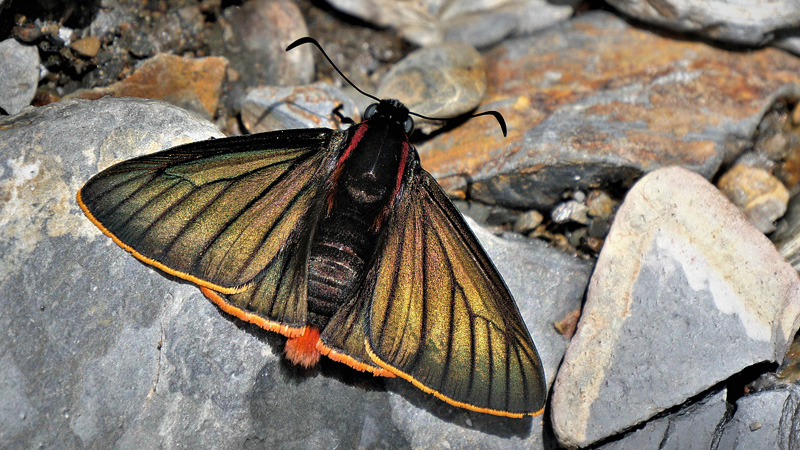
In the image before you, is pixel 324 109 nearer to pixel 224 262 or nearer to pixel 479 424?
pixel 224 262

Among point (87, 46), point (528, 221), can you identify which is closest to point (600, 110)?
point (528, 221)

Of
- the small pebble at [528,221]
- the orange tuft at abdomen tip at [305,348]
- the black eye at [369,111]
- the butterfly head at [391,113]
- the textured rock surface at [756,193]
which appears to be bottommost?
the small pebble at [528,221]

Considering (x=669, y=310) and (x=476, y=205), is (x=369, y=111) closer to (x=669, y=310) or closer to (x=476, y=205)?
(x=476, y=205)

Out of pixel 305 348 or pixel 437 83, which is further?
pixel 437 83

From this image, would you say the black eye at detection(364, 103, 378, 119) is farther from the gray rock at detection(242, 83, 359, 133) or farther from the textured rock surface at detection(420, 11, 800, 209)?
the textured rock surface at detection(420, 11, 800, 209)

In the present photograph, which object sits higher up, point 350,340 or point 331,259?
point 331,259

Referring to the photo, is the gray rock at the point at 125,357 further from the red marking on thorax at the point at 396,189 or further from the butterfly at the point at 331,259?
the red marking on thorax at the point at 396,189

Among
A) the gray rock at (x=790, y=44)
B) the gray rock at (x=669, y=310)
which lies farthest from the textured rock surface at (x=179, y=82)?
the gray rock at (x=790, y=44)
